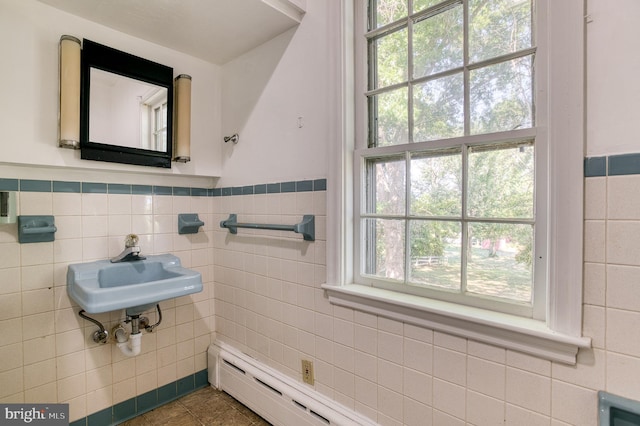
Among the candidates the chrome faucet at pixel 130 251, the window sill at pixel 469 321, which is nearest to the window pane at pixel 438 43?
the window sill at pixel 469 321

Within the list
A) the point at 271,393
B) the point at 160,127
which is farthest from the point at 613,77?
the point at 160,127

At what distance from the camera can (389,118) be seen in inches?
51.9

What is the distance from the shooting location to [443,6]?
1.15 metres

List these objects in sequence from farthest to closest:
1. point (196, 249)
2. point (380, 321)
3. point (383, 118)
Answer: point (196, 249) < point (383, 118) < point (380, 321)

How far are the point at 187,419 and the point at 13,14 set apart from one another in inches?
82.8

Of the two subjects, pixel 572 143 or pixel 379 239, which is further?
pixel 379 239

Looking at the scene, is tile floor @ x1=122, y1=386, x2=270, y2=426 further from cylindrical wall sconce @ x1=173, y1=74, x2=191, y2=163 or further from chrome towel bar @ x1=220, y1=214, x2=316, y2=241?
cylindrical wall sconce @ x1=173, y1=74, x2=191, y2=163

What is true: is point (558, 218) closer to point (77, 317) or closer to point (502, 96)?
point (502, 96)

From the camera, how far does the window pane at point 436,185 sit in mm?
1125

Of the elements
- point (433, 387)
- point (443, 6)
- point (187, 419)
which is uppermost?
point (443, 6)

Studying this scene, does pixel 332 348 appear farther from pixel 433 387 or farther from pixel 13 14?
pixel 13 14

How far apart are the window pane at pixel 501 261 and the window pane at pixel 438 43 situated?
0.62 metres

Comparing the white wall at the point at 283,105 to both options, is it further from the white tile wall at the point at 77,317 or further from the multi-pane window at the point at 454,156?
the white tile wall at the point at 77,317

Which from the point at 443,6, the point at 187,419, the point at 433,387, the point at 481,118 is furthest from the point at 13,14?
the point at 433,387
